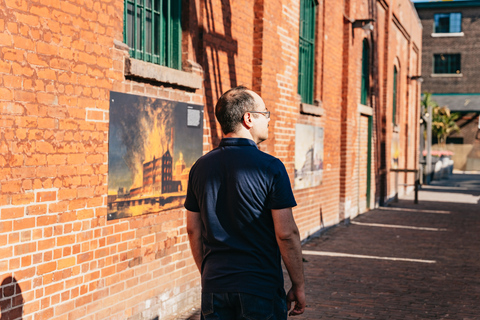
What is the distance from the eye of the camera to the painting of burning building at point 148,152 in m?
5.08

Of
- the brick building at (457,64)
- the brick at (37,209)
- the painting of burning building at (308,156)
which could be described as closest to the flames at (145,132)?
the brick at (37,209)

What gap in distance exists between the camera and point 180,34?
637 cm

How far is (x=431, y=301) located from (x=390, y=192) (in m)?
13.2

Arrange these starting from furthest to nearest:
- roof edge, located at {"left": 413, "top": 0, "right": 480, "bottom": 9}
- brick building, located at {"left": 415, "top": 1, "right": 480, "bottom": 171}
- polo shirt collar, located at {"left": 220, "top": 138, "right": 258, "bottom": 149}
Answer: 1. brick building, located at {"left": 415, "top": 1, "right": 480, "bottom": 171}
2. roof edge, located at {"left": 413, "top": 0, "right": 480, "bottom": 9}
3. polo shirt collar, located at {"left": 220, "top": 138, "right": 258, "bottom": 149}

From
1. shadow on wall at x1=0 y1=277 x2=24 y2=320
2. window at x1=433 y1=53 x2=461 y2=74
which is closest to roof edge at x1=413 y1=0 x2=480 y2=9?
window at x1=433 y1=53 x2=461 y2=74

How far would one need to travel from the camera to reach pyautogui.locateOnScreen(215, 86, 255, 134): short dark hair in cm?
293

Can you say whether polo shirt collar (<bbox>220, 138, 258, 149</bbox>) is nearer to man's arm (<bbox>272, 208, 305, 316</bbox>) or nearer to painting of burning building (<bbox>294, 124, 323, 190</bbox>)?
man's arm (<bbox>272, 208, 305, 316</bbox>)

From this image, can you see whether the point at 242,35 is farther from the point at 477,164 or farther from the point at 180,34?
the point at 477,164

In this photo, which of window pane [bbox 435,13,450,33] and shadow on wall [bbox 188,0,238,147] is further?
window pane [bbox 435,13,450,33]

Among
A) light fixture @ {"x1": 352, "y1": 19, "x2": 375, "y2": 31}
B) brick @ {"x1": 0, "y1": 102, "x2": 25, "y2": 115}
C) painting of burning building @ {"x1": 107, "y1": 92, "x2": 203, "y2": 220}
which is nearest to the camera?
brick @ {"x1": 0, "y1": 102, "x2": 25, "y2": 115}

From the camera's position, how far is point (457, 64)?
45.2 meters

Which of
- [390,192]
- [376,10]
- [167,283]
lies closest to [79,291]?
[167,283]

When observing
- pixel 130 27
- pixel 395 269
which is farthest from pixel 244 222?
pixel 395 269

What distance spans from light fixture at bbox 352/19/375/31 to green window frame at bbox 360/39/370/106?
2447mm
